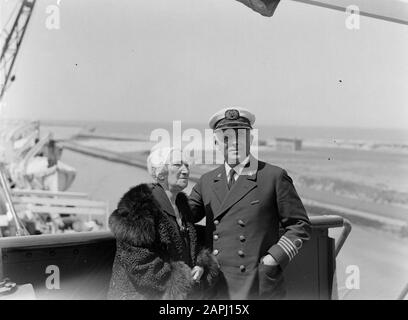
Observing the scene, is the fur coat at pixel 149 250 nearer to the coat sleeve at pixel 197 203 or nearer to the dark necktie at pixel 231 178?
the coat sleeve at pixel 197 203

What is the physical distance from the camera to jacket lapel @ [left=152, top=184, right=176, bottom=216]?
137 cm

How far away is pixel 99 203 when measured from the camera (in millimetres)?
4719

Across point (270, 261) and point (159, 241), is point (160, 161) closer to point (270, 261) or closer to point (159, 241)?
point (159, 241)

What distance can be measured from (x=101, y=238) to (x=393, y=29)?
2.00 metres

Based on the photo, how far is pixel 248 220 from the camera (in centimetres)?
145

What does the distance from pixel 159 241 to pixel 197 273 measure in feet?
0.57

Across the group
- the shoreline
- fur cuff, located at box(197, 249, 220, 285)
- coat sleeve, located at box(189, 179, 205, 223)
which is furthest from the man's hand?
the shoreline

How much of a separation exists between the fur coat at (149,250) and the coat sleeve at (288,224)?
0.30 m

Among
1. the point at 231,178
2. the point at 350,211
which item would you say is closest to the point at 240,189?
the point at 231,178

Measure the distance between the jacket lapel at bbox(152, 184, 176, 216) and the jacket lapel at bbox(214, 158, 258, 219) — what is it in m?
0.19

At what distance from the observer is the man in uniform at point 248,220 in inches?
56.6

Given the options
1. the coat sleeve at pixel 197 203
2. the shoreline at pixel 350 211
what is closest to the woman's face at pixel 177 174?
the coat sleeve at pixel 197 203

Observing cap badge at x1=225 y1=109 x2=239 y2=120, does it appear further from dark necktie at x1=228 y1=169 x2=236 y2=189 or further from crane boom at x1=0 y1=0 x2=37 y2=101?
crane boom at x1=0 y1=0 x2=37 y2=101
